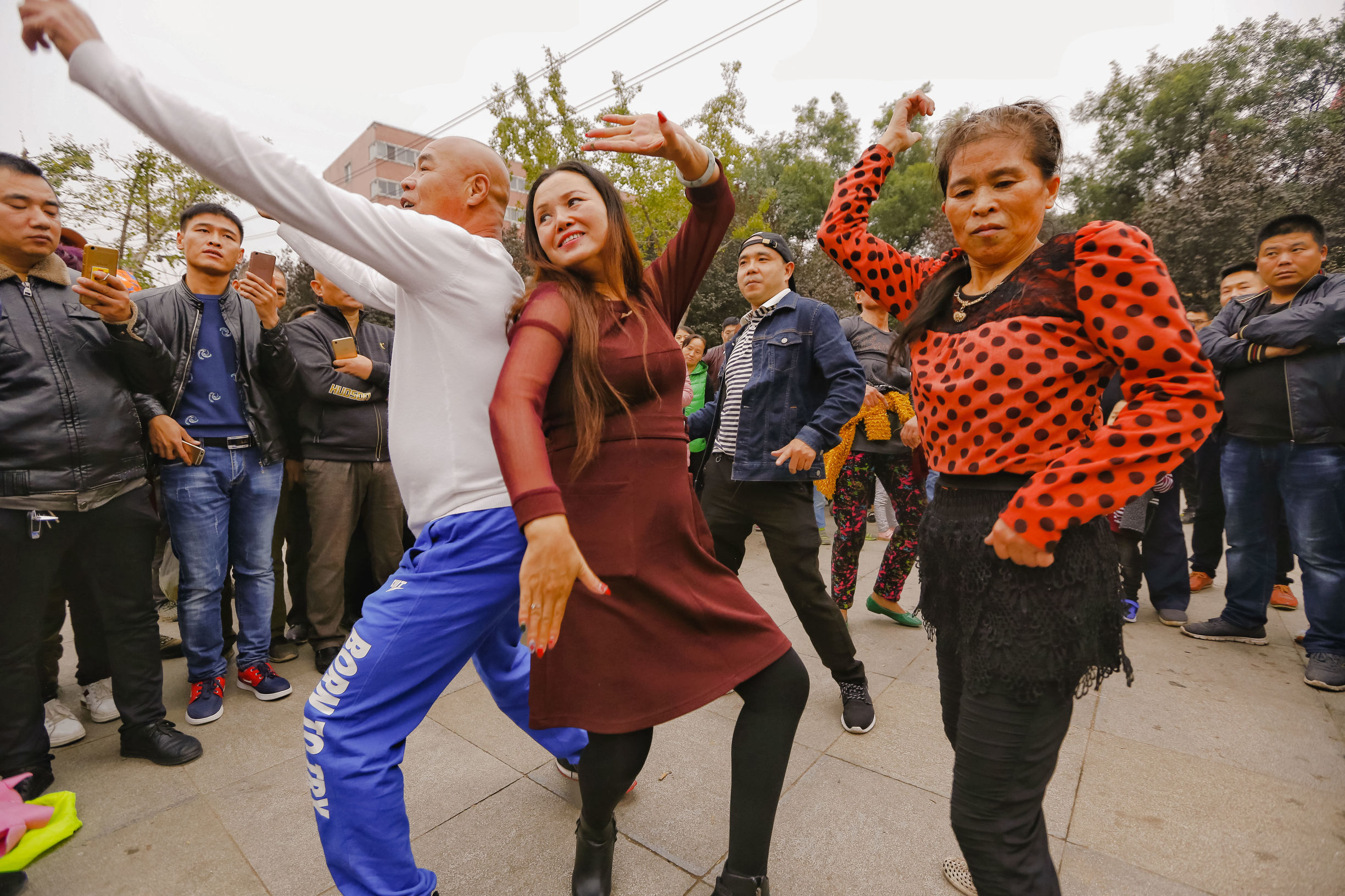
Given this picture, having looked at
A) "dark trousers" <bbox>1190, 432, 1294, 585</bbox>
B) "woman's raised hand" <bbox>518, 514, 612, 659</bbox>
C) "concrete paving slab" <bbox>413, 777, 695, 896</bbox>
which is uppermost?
"woman's raised hand" <bbox>518, 514, 612, 659</bbox>

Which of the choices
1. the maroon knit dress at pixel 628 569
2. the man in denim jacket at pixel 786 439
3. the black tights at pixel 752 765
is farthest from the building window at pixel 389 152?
the black tights at pixel 752 765

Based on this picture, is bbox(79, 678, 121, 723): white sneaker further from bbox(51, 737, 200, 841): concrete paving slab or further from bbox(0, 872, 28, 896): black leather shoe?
bbox(0, 872, 28, 896): black leather shoe

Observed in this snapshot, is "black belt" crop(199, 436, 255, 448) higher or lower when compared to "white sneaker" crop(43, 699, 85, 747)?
higher

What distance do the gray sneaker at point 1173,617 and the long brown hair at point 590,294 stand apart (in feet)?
14.5

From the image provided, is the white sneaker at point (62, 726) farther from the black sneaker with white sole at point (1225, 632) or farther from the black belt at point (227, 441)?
the black sneaker with white sole at point (1225, 632)

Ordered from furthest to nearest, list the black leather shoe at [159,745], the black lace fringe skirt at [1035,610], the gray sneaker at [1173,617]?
the gray sneaker at [1173,617] → the black leather shoe at [159,745] → the black lace fringe skirt at [1035,610]

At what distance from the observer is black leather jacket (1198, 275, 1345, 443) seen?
3352 millimetres

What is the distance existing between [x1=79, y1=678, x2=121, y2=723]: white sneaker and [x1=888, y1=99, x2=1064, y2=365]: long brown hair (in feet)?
12.8

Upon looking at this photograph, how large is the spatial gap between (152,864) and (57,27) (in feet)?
7.79

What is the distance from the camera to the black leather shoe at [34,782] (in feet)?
7.59

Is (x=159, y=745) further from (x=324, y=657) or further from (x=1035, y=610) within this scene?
(x=1035, y=610)

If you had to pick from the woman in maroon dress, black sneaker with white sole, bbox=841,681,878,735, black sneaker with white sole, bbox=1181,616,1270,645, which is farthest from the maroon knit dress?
black sneaker with white sole, bbox=1181,616,1270,645

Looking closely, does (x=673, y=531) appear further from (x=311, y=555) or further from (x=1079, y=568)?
(x=311, y=555)

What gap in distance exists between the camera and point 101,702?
308cm
